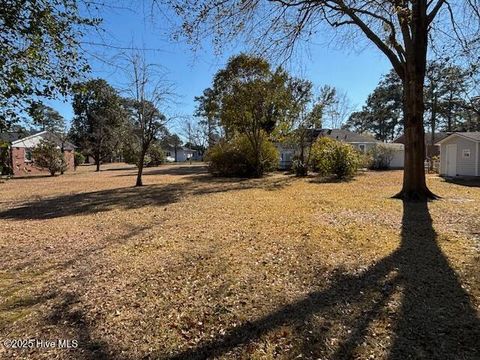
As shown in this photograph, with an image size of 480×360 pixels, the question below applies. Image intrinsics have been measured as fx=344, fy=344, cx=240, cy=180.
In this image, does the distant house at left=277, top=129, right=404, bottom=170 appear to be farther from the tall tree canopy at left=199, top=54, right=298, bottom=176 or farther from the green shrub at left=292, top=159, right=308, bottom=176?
the tall tree canopy at left=199, top=54, right=298, bottom=176

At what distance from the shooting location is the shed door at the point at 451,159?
69.8 feet

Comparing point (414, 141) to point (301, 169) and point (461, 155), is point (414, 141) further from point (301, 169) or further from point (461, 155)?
point (301, 169)

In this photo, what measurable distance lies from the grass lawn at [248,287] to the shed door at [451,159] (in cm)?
1536

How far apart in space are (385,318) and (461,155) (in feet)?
70.5

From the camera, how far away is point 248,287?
162 inches

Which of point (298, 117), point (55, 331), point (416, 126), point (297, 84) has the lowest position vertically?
point (55, 331)

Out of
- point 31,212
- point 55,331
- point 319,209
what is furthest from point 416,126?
point 31,212

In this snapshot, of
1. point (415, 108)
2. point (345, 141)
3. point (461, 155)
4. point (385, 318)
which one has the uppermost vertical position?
point (345, 141)

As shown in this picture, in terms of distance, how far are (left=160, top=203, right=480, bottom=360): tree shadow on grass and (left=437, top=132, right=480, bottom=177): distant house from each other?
18.8 m

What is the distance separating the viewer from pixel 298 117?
2369 centimetres

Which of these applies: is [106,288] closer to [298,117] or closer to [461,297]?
[461,297]

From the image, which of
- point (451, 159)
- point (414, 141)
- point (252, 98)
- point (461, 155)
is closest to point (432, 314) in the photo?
point (414, 141)

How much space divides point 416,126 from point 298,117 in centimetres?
1319

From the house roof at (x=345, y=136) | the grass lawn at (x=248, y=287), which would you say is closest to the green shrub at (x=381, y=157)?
the house roof at (x=345, y=136)
